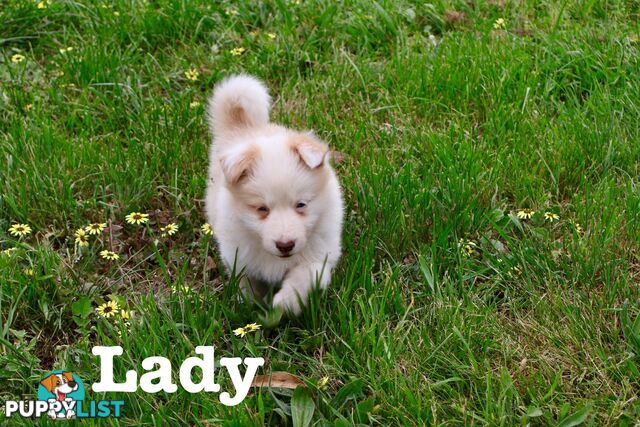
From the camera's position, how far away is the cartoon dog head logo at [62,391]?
104 inches

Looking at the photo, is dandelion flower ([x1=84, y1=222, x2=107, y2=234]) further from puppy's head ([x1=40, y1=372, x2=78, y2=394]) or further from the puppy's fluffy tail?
puppy's head ([x1=40, y1=372, x2=78, y2=394])

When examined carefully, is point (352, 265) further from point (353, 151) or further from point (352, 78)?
point (352, 78)

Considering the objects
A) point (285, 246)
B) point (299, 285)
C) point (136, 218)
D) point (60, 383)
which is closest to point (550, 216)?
point (299, 285)

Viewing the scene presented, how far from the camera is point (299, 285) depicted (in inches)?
120

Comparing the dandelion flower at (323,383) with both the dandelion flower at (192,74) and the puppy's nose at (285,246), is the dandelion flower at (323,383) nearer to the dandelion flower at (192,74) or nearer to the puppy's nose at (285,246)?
the puppy's nose at (285,246)

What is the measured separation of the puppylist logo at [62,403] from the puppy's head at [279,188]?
73cm

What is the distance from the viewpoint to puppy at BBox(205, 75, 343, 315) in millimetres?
2916

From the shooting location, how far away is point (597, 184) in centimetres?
364

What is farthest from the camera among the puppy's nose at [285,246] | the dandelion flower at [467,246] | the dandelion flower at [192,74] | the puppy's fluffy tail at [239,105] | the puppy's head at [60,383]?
the dandelion flower at [192,74]

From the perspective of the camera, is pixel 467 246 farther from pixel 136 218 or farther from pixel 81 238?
pixel 81 238

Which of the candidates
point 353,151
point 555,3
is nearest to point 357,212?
point 353,151

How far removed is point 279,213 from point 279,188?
9cm

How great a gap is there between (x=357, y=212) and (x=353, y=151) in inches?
17.7

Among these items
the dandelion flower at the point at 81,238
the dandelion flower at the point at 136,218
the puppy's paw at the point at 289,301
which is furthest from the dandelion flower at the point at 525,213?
the dandelion flower at the point at 81,238
